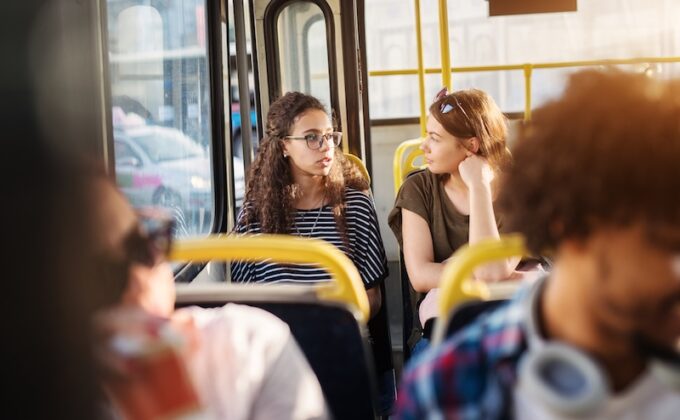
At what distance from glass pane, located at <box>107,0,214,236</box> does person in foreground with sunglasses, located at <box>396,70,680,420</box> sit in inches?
54.4

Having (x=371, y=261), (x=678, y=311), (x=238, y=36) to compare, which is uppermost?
(x=238, y=36)

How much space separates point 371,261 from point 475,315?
1.44 meters

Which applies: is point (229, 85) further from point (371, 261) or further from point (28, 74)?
point (28, 74)

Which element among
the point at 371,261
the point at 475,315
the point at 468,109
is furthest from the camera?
the point at 371,261

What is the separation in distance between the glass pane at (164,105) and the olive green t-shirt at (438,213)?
78 cm

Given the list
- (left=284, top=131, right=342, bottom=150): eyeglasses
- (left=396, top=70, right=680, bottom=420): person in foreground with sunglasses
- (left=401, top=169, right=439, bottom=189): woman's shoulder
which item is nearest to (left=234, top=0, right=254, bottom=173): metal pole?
(left=284, top=131, right=342, bottom=150): eyeglasses

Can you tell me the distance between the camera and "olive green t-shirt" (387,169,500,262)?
2.63m

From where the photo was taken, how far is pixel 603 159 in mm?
774

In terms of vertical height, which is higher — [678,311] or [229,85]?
[229,85]

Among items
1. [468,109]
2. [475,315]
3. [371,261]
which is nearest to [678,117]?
[475,315]

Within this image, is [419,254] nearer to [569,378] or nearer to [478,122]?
[478,122]

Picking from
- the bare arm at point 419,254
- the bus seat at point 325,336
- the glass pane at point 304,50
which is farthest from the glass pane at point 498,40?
the bus seat at point 325,336

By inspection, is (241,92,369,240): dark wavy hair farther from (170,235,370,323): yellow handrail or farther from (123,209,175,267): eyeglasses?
(123,209,175,267): eyeglasses

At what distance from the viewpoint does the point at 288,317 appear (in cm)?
159
